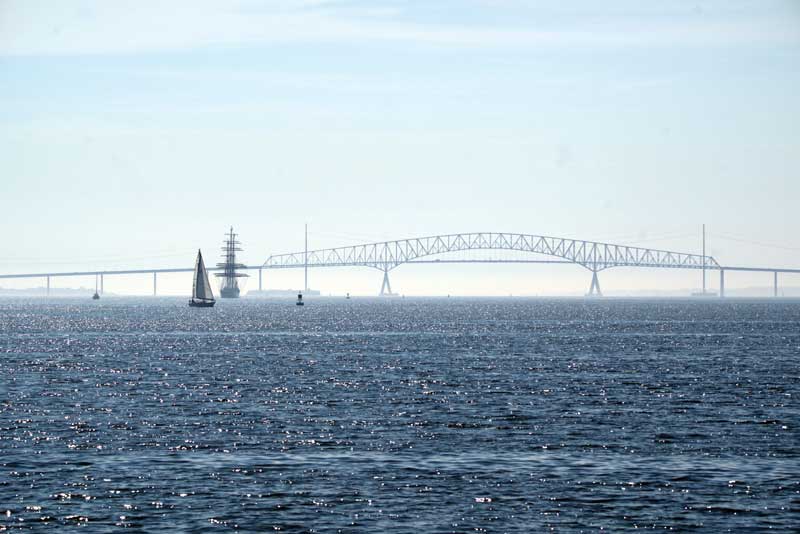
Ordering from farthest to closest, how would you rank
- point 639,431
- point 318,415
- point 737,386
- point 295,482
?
1. point 737,386
2. point 318,415
3. point 639,431
4. point 295,482

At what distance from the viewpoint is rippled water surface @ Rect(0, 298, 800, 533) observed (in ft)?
98.6

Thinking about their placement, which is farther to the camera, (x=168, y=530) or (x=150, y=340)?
(x=150, y=340)

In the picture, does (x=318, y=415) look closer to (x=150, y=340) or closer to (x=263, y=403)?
(x=263, y=403)

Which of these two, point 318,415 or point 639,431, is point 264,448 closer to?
point 318,415

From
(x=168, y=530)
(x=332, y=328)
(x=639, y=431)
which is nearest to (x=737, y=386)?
(x=639, y=431)

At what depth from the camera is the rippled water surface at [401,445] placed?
98.6ft

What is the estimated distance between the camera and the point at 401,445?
40375 mm

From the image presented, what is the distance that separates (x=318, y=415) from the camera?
160 feet

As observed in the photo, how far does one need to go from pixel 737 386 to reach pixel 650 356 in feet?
85.0

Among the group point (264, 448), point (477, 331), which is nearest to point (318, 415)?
point (264, 448)

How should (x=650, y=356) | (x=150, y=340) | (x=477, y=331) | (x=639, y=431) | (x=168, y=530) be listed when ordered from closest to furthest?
(x=168, y=530) → (x=639, y=431) → (x=650, y=356) → (x=150, y=340) → (x=477, y=331)

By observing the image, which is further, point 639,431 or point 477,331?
point 477,331

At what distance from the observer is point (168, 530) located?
28.2 metres

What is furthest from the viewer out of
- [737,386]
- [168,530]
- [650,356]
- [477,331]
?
[477,331]
